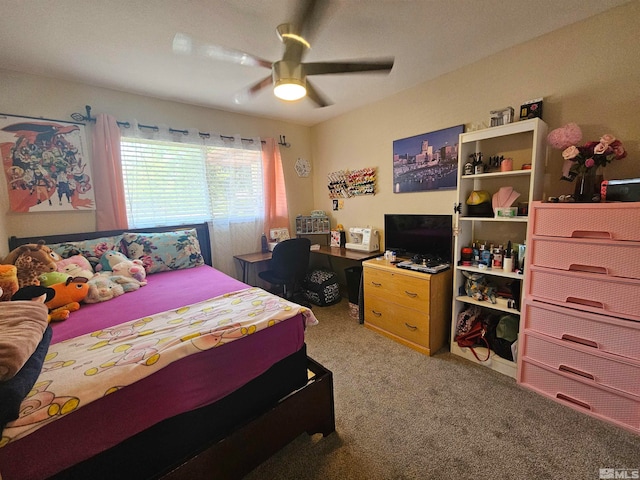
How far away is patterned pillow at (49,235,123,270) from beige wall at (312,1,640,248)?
2695mm

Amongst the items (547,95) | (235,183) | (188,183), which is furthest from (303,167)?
(547,95)

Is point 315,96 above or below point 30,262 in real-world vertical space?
above

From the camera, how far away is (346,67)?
5.08 ft

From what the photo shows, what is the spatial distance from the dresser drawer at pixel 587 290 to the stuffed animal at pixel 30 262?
10.5ft

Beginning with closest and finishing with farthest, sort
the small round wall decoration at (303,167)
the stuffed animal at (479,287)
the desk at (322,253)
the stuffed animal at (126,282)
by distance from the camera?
the stuffed animal at (126,282), the stuffed animal at (479,287), the desk at (322,253), the small round wall decoration at (303,167)

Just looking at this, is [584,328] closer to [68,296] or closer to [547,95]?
[547,95]

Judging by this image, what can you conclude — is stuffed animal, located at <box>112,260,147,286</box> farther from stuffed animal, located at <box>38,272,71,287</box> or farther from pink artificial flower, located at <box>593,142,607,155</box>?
pink artificial flower, located at <box>593,142,607,155</box>

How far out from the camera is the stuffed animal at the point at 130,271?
2084 millimetres

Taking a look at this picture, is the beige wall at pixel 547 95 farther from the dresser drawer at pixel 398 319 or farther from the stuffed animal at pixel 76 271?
the stuffed animal at pixel 76 271

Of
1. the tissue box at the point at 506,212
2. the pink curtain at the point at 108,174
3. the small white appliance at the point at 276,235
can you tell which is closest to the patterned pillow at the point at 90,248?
the pink curtain at the point at 108,174

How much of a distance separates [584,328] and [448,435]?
3.33 ft

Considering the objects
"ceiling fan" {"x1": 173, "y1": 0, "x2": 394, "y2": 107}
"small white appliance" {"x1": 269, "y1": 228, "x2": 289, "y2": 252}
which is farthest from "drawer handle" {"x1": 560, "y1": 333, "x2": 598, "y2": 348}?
"small white appliance" {"x1": 269, "y1": 228, "x2": 289, "y2": 252}

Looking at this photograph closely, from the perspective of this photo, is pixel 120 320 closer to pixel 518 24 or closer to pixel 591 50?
pixel 518 24

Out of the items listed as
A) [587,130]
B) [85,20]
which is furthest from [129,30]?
[587,130]
